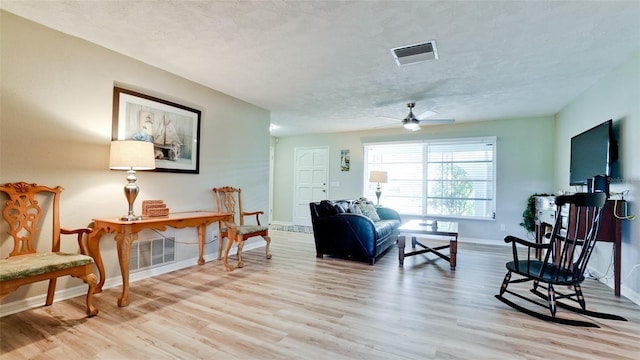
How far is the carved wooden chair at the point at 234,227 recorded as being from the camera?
3.70 m

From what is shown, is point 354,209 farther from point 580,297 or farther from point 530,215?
point 530,215

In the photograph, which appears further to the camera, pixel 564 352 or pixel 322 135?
pixel 322 135

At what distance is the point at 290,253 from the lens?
179 inches

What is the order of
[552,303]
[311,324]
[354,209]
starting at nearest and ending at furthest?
[311,324] → [552,303] → [354,209]

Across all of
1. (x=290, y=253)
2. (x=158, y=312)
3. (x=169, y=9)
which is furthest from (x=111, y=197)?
(x=290, y=253)

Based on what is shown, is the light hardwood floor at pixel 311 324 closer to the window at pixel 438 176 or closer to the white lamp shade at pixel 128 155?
the white lamp shade at pixel 128 155

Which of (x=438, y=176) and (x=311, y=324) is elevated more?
(x=438, y=176)

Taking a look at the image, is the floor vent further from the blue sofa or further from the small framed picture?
the small framed picture

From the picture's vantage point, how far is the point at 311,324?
87.7 inches

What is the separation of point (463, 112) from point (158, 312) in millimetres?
5303

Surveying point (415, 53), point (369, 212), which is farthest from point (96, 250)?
point (369, 212)

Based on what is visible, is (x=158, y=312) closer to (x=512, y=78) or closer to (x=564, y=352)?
(x=564, y=352)

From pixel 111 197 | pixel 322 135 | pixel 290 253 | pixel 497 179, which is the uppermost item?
pixel 322 135

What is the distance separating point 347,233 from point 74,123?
3.28 m
